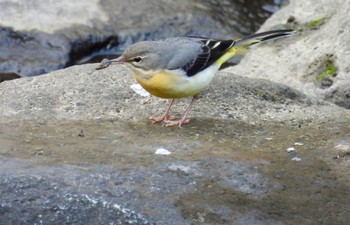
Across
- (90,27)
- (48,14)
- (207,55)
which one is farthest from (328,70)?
(48,14)

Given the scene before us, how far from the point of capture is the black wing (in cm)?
652

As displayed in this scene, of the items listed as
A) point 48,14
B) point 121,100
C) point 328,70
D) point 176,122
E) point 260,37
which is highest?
point 260,37

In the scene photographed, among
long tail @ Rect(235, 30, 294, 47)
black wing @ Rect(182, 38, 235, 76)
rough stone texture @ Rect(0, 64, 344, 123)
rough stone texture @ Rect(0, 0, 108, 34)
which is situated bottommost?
rough stone texture @ Rect(0, 0, 108, 34)

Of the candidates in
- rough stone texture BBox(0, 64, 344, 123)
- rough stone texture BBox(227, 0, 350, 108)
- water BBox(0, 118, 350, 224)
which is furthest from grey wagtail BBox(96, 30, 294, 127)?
rough stone texture BBox(227, 0, 350, 108)

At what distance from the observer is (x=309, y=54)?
819 cm

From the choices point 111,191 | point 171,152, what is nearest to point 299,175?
point 171,152

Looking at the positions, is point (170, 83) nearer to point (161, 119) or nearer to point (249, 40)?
point (161, 119)

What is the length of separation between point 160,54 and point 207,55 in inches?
20.7

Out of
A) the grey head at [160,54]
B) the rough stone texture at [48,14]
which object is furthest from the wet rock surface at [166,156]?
the rough stone texture at [48,14]

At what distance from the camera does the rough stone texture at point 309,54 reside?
25.0ft

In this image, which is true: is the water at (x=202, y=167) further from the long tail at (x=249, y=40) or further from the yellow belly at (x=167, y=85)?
the long tail at (x=249, y=40)

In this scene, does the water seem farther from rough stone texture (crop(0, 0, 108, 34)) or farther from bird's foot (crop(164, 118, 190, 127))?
rough stone texture (crop(0, 0, 108, 34))

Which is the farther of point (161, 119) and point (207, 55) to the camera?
point (207, 55)

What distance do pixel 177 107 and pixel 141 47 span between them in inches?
30.8
